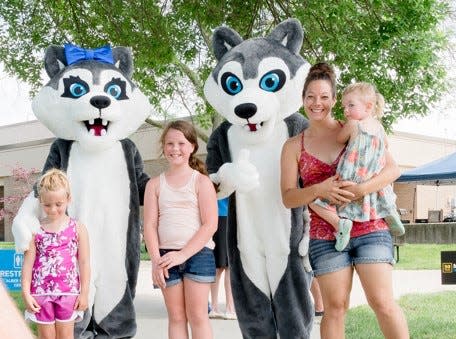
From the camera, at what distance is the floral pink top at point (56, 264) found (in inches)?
153

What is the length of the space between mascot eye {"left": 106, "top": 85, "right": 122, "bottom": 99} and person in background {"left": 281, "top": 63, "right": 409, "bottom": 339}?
1.41 meters

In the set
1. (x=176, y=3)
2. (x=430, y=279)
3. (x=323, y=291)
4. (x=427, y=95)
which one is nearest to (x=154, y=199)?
(x=323, y=291)

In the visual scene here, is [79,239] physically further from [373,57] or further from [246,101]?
[373,57]

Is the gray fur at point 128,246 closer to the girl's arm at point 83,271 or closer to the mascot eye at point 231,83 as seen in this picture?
the girl's arm at point 83,271

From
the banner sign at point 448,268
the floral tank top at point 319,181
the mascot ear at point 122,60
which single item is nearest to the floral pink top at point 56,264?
the mascot ear at point 122,60

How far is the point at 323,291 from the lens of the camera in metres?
3.32

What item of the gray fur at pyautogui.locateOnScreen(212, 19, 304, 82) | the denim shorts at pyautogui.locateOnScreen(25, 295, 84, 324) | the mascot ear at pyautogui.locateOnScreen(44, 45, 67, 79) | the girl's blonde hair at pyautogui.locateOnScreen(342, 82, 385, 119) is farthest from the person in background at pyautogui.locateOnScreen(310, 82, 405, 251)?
the mascot ear at pyautogui.locateOnScreen(44, 45, 67, 79)

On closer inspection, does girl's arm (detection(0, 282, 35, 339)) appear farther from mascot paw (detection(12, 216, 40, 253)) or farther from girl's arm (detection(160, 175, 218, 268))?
mascot paw (detection(12, 216, 40, 253))

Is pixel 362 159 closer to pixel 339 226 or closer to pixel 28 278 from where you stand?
pixel 339 226

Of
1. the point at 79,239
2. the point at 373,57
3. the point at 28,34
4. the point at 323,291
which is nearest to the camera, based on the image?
the point at 323,291

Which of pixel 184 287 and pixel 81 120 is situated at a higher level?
pixel 81 120

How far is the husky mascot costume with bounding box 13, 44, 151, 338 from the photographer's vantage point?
14.1 feet

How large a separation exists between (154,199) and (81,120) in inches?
32.7

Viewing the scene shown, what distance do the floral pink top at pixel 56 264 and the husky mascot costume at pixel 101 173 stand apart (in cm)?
31
